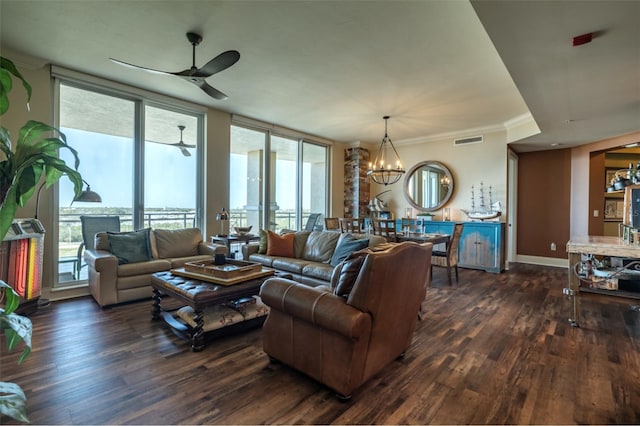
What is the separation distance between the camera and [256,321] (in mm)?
2947

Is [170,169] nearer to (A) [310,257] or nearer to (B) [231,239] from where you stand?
(B) [231,239]

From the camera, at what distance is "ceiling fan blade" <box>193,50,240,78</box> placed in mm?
2615

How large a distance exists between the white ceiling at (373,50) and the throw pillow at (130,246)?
2074 millimetres

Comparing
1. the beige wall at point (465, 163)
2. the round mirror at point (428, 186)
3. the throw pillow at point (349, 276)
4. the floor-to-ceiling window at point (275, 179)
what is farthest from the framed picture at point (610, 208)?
the throw pillow at point (349, 276)

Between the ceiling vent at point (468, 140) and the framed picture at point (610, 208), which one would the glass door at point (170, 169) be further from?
the framed picture at point (610, 208)

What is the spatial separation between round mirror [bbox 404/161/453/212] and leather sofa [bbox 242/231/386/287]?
3.49m

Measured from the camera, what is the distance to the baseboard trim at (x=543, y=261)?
6.27 meters

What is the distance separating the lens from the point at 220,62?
8.98 ft

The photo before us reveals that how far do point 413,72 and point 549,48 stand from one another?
55.7 inches

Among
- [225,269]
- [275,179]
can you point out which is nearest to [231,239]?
[225,269]

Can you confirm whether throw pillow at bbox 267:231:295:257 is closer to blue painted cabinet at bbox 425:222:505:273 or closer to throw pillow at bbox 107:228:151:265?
throw pillow at bbox 107:228:151:265

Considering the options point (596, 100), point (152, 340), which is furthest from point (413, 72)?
point (152, 340)

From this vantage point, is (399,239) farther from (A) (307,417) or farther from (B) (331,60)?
(A) (307,417)

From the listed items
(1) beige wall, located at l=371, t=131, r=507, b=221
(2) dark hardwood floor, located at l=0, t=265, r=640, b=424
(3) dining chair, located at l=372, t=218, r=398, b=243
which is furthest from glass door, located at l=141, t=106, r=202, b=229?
(1) beige wall, located at l=371, t=131, r=507, b=221
